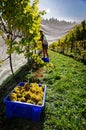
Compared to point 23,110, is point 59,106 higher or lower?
lower

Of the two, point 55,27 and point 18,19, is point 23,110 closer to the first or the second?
point 18,19

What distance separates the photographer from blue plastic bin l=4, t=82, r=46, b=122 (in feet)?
21.8

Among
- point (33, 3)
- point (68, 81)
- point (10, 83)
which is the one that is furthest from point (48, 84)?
point (33, 3)

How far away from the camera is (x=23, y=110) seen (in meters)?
6.82

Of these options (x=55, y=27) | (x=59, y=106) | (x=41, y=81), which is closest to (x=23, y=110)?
(x=59, y=106)

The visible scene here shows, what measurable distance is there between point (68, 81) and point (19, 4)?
4.19 metres

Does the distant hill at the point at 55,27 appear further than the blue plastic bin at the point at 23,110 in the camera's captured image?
Yes

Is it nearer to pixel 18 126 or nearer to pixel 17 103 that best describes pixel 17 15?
pixel 17 103

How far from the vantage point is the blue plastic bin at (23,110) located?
664 cm

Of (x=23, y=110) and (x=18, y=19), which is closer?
(x=23, y=110)

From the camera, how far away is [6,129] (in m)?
6.60

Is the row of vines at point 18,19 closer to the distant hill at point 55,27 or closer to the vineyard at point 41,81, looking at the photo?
the vineyard at point 41,81

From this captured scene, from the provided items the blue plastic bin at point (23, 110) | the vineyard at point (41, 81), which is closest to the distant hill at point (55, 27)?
the vineyard at point (41, 81)

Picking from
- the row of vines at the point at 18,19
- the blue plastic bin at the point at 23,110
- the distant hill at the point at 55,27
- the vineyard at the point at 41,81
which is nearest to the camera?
the blue plastic bin at the point at 23,110
